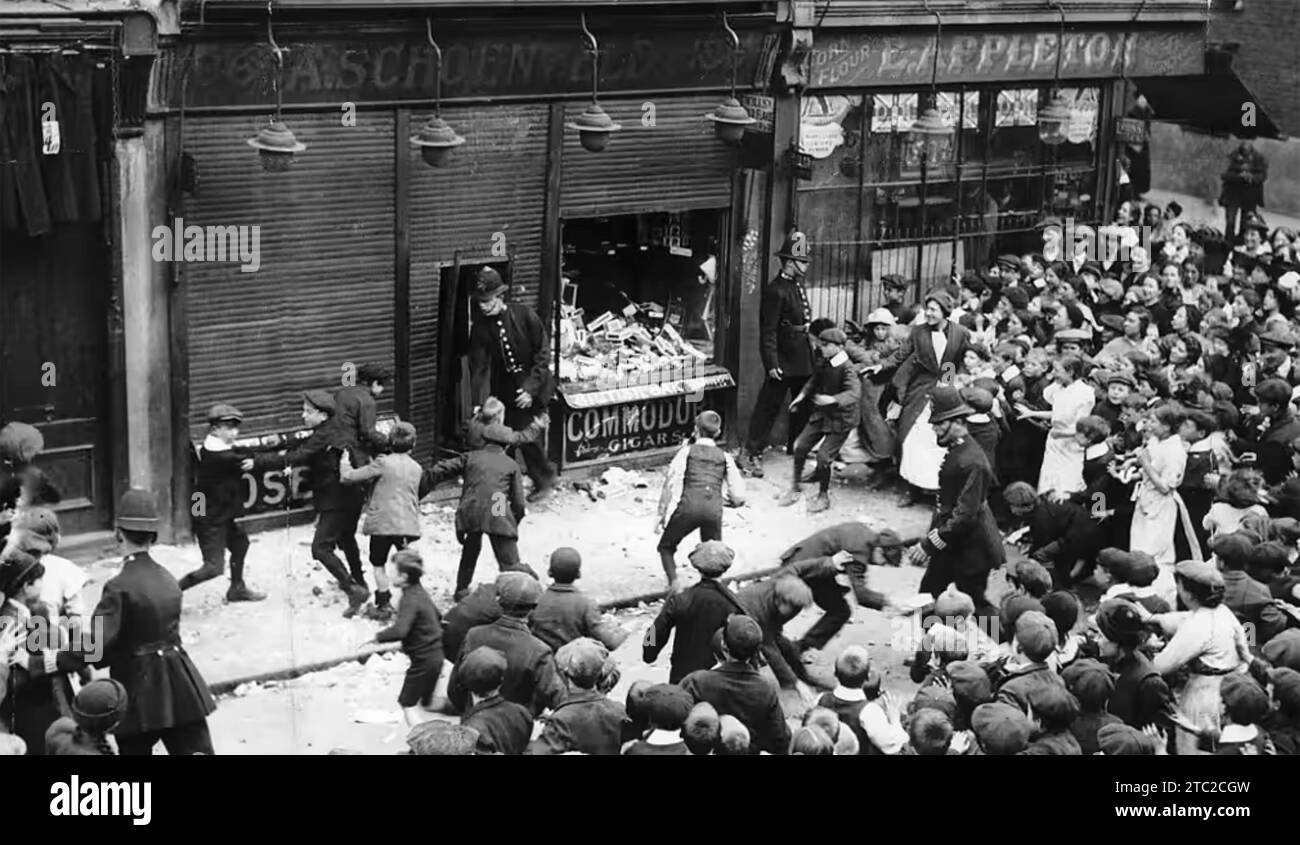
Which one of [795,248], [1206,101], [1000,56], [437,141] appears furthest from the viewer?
[1206,101]

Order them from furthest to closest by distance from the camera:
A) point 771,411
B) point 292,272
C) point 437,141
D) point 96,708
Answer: point 771,411
point 292,272
point 437,141
point 96,708

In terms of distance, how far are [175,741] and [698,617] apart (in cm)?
296

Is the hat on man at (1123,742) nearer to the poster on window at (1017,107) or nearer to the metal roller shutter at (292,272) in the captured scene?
the metal roller shutter at (292,272)

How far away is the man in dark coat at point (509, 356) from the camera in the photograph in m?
15.9

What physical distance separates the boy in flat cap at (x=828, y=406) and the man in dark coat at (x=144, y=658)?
24.4ft

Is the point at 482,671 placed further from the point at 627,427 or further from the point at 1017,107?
the point at 1017,107

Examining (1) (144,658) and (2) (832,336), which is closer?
(1) (144,658)

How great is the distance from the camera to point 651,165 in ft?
56.2

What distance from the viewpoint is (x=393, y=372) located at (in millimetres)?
15914

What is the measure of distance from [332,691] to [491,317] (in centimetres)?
394

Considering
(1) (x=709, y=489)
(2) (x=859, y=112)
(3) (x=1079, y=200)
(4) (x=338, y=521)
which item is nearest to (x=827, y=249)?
(2) (x=859, y=112)

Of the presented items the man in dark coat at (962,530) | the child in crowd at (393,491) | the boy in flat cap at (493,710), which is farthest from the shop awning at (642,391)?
the boy in flat cap at (493,710)

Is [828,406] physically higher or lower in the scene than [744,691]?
higher

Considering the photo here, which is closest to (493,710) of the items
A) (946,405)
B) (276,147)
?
(946,405)
